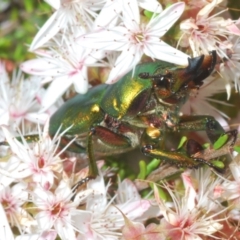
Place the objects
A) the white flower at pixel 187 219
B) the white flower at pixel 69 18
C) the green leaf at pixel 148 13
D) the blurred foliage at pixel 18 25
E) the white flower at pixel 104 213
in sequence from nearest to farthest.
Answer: the white flower at pixel 187 219, the white flower at pixel 104 213, the green leaf at pixel 148 13, the white flower at pixel 69 18, the blurred foliage at pixel 18 25

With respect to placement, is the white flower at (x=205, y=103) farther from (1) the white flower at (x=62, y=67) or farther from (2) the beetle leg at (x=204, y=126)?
(1) the white flower at (x=62, y=67)

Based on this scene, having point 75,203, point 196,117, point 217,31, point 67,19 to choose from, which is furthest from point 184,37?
point 75,203

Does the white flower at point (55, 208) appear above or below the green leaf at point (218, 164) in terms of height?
below

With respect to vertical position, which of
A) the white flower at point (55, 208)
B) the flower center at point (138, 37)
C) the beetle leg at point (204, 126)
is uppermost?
the flower center at point (138, 37)

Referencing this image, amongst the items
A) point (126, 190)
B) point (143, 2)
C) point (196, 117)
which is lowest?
point (126, 190)

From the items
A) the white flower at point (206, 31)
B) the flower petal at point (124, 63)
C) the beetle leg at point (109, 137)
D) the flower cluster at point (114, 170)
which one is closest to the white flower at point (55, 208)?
the flower cluster at point (114, 170)

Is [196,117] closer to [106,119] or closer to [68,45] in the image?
[106,119]
